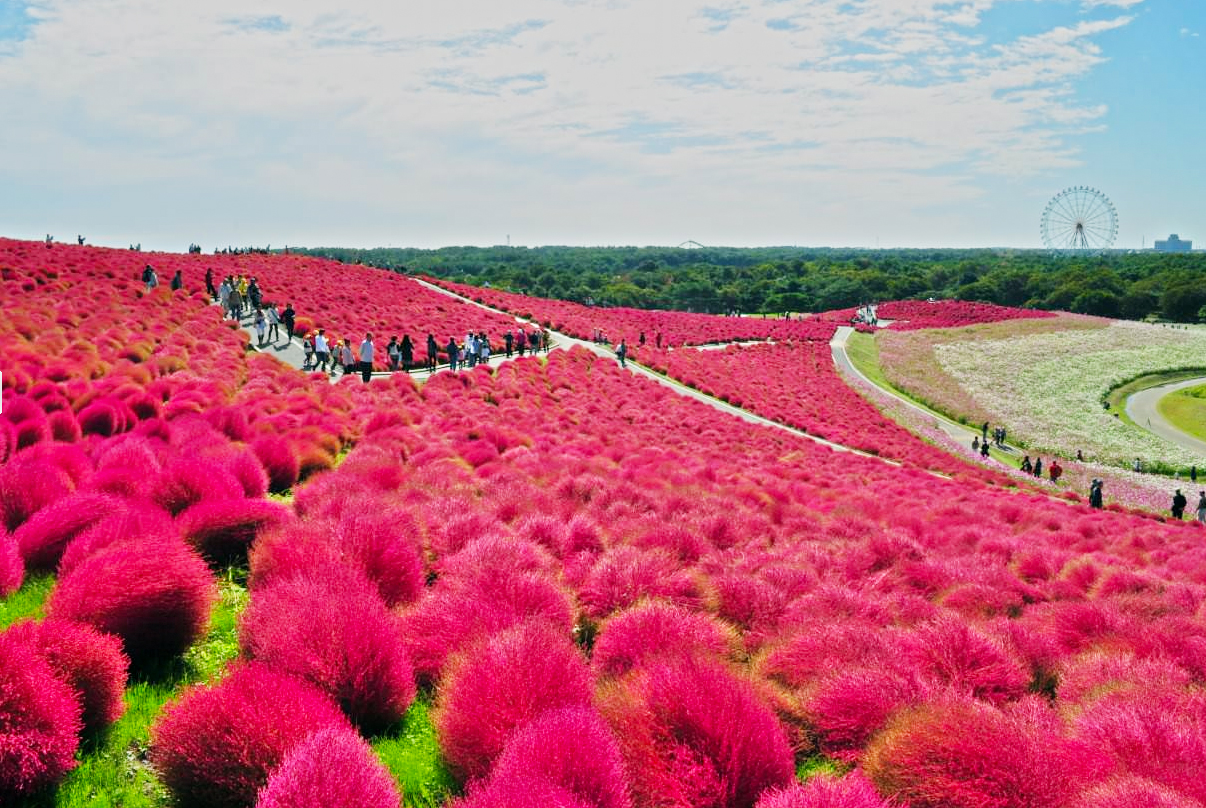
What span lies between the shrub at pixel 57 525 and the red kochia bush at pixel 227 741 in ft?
10.1

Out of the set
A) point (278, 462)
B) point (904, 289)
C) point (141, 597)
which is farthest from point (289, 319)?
point (904, 289)

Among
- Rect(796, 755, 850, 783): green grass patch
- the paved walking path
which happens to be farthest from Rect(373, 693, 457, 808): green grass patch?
the paved walking path

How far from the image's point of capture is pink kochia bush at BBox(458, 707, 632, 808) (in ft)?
9.98

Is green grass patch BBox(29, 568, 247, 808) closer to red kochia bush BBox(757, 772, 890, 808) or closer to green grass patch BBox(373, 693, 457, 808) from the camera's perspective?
green grass patch BBox(373, 693, 457, 808)

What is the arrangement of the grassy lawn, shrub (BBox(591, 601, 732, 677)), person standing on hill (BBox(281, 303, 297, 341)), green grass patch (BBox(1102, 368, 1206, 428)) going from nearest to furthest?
shrub (BBox(591, 601, 732, 677))
person standing on hill (BBox(281, 303, 297, 341))
the grassy lawn
green grass patch (BBox(1102, 368, 1206, 428))

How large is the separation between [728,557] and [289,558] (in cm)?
495

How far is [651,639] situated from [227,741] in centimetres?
267

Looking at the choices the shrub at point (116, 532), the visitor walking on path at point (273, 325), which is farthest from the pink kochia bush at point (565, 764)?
the visitor walking on path at point (273, 325)

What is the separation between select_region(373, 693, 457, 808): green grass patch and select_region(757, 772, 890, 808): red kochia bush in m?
1.55

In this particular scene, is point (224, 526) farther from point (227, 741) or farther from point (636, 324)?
point (636, 324)

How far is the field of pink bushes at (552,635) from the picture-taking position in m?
3.36

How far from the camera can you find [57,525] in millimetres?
5754

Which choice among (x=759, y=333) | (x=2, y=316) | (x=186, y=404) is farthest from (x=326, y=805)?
(x=759, y=333)

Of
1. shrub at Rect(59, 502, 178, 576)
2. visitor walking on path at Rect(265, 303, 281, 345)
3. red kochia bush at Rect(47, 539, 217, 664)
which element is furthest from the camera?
visitor walking on path at Rect(265, 303, 281, 345)
